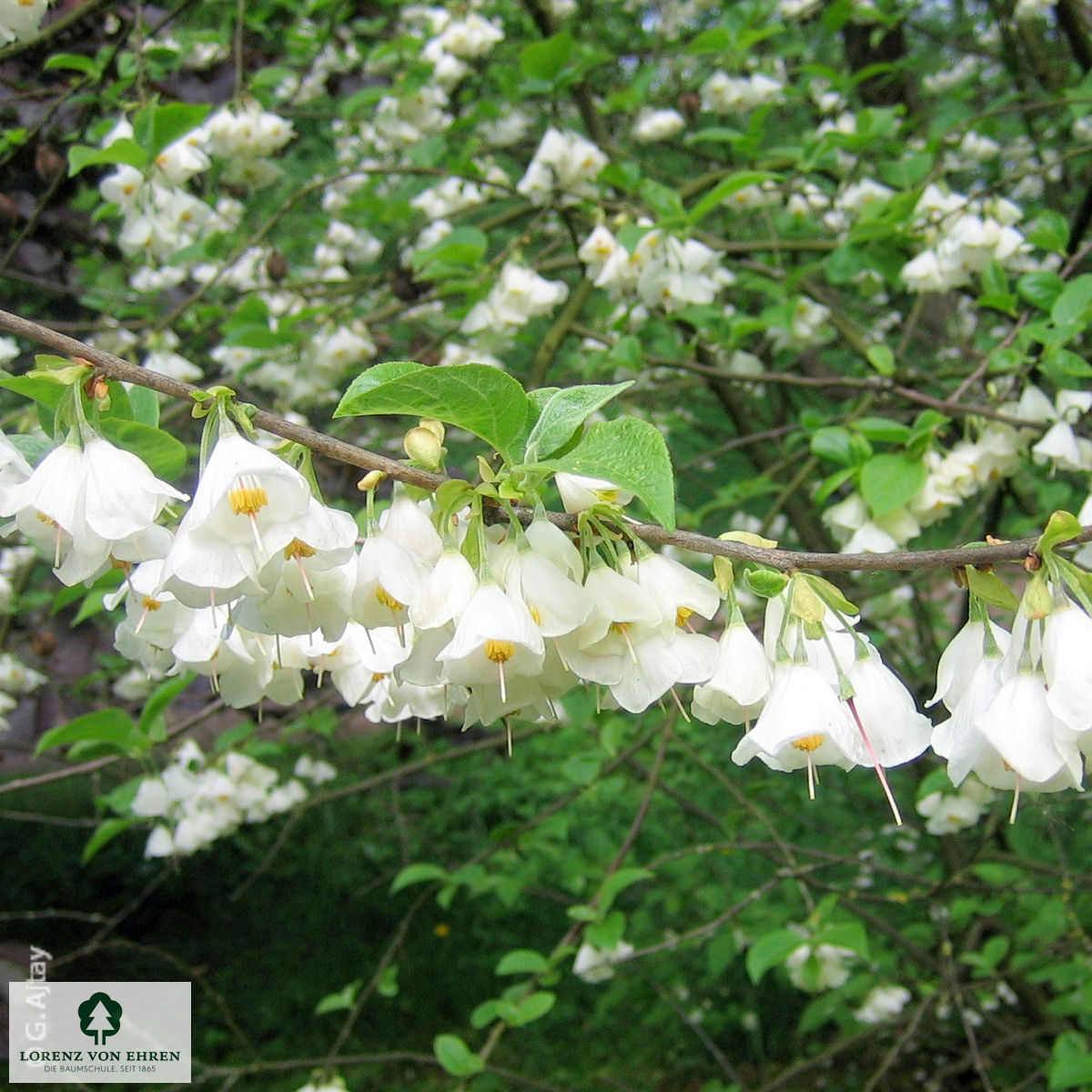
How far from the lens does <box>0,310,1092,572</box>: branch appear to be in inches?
33.4

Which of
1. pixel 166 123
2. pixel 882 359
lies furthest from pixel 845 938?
pixel 166 123

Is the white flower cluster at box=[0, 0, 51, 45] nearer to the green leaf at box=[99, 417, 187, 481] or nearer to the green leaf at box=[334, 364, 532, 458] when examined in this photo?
the green leaf at box=[99, 417, 187, 481]

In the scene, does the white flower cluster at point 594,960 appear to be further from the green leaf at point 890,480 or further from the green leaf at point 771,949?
the green leaf at point 890,480

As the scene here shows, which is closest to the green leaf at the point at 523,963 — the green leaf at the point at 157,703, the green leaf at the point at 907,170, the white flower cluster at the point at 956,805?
the green leaf at the point at 157,703

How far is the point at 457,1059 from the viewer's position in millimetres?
2221

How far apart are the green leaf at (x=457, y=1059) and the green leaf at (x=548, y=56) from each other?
2561mm

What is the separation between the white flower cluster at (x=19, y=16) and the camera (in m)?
2.02

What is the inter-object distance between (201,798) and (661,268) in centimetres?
204

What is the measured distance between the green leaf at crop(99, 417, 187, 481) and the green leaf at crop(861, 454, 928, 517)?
4.22ft

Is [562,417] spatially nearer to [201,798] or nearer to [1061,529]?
[1061,529]

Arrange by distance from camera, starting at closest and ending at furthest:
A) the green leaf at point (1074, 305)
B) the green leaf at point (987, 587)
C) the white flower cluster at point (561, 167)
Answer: the green leaf at point (987, 587)
the green leaf at point (1074, 305)
the white flower cluster at point (561, 167)

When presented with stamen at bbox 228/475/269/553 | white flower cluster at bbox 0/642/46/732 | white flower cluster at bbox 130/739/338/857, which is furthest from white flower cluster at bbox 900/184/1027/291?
white flower cluster at bbox 0/642/46/732

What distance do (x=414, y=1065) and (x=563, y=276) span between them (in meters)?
4.05

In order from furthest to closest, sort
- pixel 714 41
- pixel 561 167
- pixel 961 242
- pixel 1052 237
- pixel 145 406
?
pixel 714 41 → pixel 561 167 → pixel 961 242 → pixel 1052 237 → pixel 145 406
